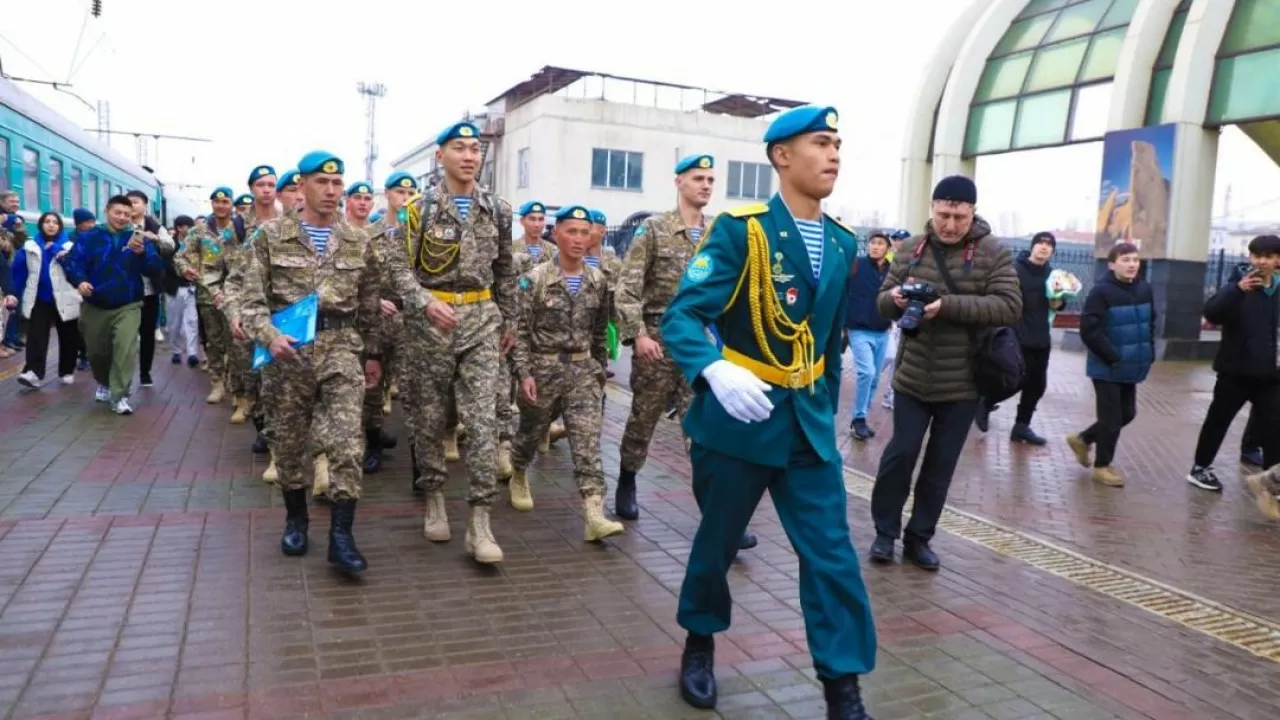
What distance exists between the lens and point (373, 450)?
6949 mm

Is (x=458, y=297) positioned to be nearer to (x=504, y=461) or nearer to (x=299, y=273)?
(x=299, y=273)

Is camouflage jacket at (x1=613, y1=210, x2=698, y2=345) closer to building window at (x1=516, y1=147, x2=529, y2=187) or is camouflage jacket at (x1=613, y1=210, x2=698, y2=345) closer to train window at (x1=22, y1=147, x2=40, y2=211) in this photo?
train window at (x1=22, y1=147, x2=40, y2=211)

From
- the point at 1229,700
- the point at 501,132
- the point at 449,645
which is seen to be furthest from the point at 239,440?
the point at 501,132

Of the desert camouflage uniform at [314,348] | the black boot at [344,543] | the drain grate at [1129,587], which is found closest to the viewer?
the drain grate at [1129,587]

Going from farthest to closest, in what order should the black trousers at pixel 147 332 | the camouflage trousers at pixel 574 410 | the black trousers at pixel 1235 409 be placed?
1. the black trousers at pixel 147 332
2. the black trousers at pixel 1235 409
3. the camouflage trousers at pixel 574 410

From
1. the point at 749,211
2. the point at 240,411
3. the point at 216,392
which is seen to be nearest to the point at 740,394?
the point at 749,211

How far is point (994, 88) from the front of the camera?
20516 mm

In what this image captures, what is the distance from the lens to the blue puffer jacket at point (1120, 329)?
7.18 metres

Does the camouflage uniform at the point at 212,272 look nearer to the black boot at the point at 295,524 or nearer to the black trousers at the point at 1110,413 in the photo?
the black boot at the point at 295,524

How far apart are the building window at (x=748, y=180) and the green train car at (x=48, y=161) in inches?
922

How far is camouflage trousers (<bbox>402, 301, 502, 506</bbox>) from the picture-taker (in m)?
4.79

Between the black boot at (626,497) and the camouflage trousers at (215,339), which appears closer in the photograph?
the black boot at (626,497)

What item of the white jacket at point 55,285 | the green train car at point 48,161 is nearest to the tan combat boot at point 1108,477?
the white jacket at point 55,285

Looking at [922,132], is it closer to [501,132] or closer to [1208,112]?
[1208,112]
